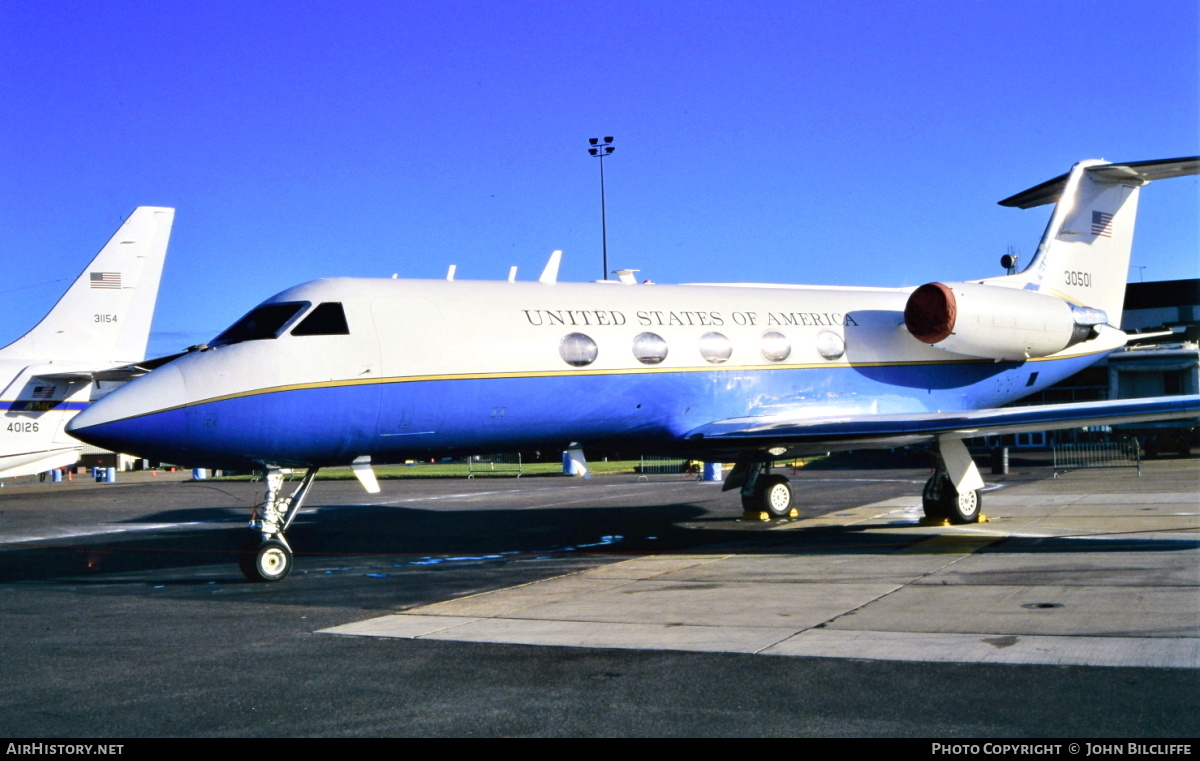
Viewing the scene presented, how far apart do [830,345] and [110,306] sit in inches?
860

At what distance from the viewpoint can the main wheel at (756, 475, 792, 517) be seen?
1756cm

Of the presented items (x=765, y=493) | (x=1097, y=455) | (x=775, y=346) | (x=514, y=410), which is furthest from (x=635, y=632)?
(x=1097, y=455)

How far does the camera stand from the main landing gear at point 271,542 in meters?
11.4

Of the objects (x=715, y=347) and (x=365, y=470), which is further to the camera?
(x=715, y=347)

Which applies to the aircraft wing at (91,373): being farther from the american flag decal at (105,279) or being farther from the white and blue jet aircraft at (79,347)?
the american flag decal at (105,279)

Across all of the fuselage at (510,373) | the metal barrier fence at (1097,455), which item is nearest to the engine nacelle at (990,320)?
the fuselage at (510,373)

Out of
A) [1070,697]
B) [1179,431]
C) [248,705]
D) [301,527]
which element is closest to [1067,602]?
[1070,697]

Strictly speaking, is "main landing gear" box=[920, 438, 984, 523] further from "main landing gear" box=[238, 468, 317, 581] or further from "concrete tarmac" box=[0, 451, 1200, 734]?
"main landing gear" box=[238, 468, 317, 581]

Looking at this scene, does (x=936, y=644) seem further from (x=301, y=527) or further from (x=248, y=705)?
(x=301, y=527)

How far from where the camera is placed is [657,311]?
14.3 m

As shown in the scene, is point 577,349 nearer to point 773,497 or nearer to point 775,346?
point 775,346

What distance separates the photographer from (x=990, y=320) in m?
15.7

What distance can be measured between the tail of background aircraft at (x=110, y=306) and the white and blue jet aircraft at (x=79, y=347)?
26mm

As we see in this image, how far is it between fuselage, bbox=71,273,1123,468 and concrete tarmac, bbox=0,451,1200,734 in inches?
65.4
